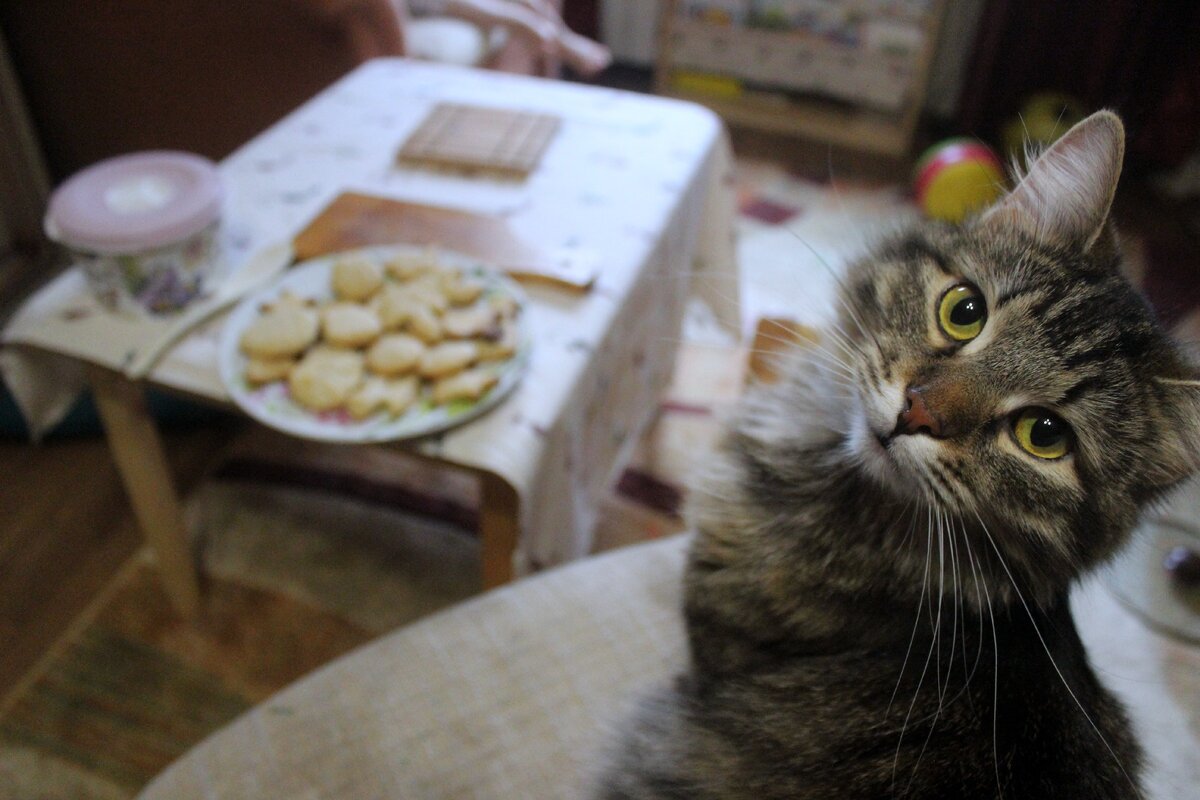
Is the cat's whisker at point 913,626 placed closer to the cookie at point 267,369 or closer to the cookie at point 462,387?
the cookie at point 462,387

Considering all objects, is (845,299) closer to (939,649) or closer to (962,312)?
(962,312)

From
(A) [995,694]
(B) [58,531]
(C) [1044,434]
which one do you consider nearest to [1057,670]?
(A) [995,694]

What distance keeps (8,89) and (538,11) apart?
4.26 feet

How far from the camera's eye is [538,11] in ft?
7.35

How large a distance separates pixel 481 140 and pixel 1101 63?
7.02 ft

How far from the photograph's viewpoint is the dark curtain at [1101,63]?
2412 mm

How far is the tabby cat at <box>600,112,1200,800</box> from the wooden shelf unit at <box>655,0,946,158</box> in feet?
7.14

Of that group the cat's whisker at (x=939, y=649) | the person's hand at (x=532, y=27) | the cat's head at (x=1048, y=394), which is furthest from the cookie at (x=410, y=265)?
the person's hand at (x=532, y=27)

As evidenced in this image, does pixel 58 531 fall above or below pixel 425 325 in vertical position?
below

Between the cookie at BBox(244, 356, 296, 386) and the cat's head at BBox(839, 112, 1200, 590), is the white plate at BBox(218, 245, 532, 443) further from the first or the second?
the cat's head at BBox(839, 112, 1200, 590)

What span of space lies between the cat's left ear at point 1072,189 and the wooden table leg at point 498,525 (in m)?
0.58

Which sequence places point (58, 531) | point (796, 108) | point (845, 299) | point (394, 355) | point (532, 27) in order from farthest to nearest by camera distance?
point (796, 108)
point (532, 27)
point (58, 531)
point (394, 355)
point (845, 299)

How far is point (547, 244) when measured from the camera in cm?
121

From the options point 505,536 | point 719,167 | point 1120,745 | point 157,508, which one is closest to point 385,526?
point 157,508
